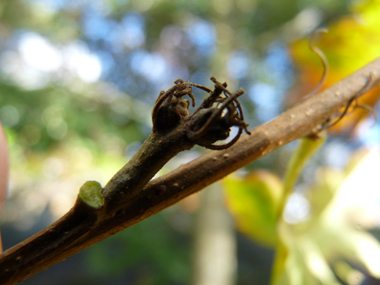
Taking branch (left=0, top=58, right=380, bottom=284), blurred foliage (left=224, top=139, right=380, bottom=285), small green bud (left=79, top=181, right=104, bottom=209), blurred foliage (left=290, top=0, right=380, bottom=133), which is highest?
blurred foliage (left=290, top=0, right=380, bottom=133)

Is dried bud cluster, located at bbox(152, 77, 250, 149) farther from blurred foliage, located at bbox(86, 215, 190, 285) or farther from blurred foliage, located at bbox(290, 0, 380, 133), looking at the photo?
blurred foliage, located at bbox(86, 215, 190, 285)

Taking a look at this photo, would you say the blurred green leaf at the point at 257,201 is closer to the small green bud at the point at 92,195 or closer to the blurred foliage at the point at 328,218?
the blurred foliage at the point at 328,218

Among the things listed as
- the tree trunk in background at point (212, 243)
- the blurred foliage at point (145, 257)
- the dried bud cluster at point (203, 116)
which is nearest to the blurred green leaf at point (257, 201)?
the dried bud cluster at point (203, 116)

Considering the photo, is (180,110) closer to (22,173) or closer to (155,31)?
(22,173)

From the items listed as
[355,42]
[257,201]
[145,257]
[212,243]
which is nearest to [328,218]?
[257,201]

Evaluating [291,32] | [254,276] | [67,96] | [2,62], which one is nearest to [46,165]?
[67,96]

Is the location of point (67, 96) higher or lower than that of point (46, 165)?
higher

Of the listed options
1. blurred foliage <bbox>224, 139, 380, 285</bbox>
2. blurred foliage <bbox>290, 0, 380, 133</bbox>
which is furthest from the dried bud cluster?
blurred foliage <bbox>290, 0, 380, 133</bbox>
